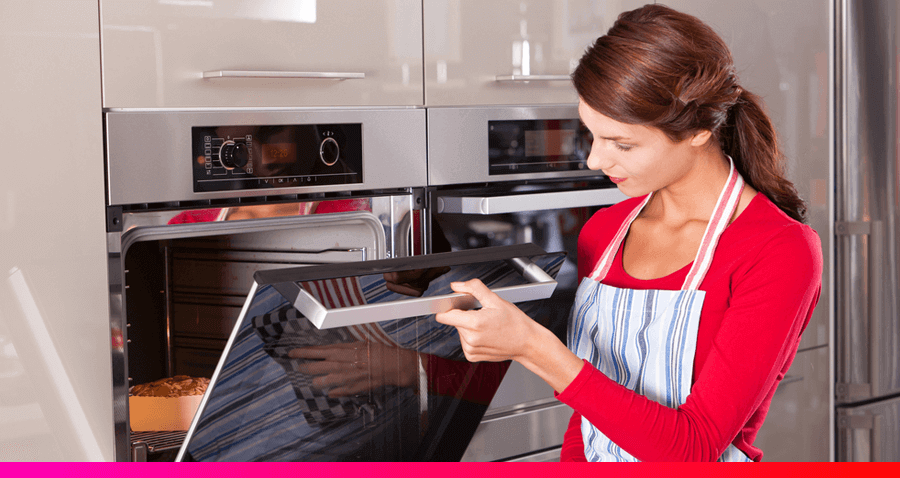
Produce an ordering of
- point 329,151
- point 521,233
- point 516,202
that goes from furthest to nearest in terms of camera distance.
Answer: point 521,233, point 516,202, point 329,151

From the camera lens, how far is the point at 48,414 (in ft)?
3.86

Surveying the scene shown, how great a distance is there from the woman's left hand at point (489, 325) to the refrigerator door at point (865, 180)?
56.6 inches

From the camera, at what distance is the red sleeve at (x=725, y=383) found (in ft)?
3.30

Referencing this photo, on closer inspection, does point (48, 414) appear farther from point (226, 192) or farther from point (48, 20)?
point (48, 20)

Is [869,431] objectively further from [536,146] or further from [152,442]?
[152,442]

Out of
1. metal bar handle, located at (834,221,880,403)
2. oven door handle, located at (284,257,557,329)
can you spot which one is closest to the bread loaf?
oven door handle, located at (284,257,557,329)

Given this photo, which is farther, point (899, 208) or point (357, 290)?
point (899, 208)

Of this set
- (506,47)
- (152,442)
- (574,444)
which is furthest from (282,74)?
(574,444)

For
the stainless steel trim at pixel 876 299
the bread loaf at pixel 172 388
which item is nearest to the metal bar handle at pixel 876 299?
the stainless steel trim at pixel 876 299

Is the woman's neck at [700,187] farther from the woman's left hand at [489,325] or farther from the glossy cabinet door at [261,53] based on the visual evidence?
the glossy cabinet door at [261,53]

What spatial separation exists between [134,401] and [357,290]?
58 centimetres

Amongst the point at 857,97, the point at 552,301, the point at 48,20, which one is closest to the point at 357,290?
the point at 552,301

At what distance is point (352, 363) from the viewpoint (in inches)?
42.1

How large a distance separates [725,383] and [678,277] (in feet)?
0.57
